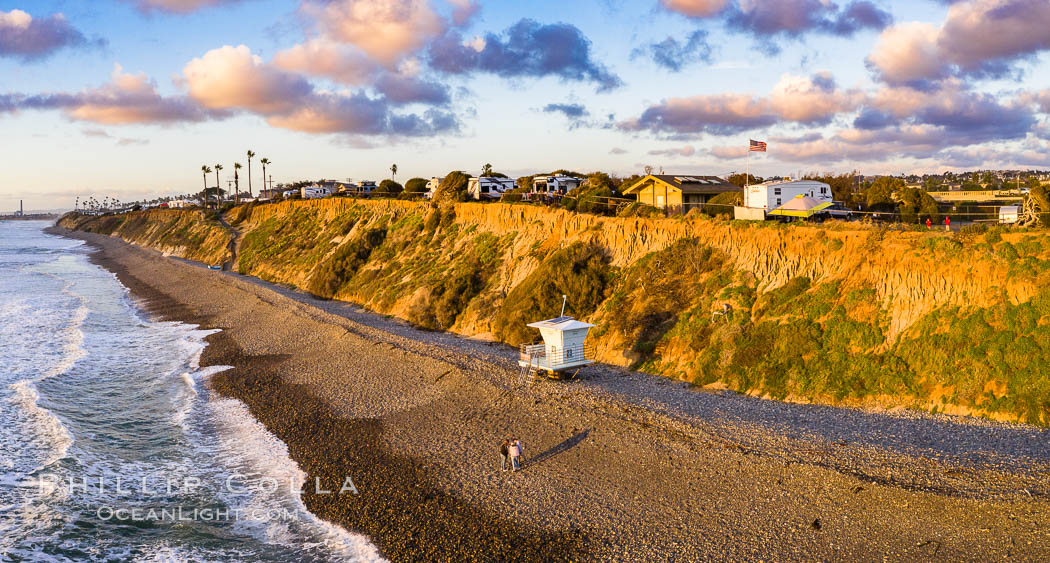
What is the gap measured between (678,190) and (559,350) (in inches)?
865

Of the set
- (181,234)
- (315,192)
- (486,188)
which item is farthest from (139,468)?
(181,234)

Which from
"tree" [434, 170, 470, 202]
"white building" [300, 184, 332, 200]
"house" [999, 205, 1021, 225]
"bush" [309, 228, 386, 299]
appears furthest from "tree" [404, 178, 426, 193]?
"house" [999, 205, 1021, 225]

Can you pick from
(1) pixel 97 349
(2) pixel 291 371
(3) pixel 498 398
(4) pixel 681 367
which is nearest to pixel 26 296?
(1) pixel 97 349

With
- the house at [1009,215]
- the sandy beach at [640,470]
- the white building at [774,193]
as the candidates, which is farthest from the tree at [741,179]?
the sandy beach at [640,470]

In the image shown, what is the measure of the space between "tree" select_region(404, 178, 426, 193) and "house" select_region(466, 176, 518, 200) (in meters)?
21.1

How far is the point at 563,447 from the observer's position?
21.5 m

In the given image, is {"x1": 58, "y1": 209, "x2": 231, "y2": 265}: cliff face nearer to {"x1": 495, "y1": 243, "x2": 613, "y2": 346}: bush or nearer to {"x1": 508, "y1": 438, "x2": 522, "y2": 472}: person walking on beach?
{"x1": 495, "y1": 243, "x2": 613, "y2": 346}: bush

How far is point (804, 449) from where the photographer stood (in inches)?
763

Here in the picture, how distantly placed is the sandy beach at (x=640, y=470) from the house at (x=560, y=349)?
3.65 feet

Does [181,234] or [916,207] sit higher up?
[916,207]

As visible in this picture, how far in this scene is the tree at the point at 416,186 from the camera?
8987 centimetres

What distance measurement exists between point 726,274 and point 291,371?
23.6 metres

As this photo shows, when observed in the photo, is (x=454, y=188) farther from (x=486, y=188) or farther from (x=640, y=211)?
(x=640, y=211)

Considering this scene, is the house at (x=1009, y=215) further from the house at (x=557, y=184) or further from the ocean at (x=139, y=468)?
the house at (x=557, y=184)
